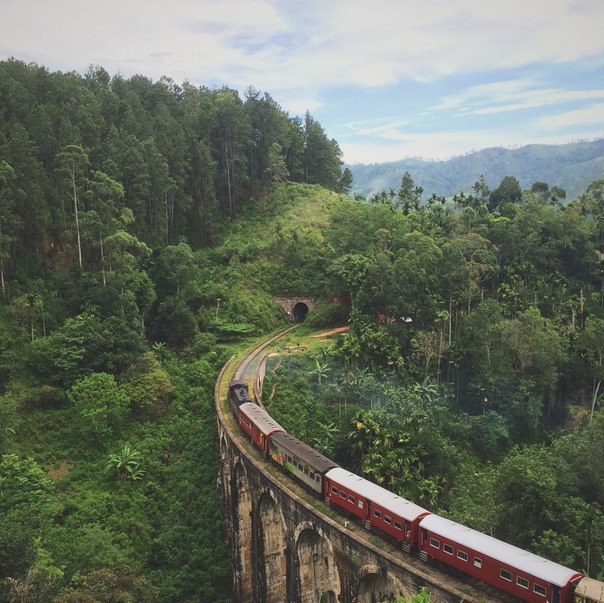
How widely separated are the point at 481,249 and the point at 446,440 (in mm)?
26513

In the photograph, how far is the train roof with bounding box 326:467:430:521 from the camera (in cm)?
2219

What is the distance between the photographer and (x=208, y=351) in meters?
53.2

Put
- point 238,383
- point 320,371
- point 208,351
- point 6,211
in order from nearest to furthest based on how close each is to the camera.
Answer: point 238,383 → point 6,211 → point 320,371 → point 208,351

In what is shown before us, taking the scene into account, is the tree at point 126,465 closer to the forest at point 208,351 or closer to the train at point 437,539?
the forest at point 208,351

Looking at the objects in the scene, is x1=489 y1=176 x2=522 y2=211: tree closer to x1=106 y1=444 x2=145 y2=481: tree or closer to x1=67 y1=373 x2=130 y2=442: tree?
x1=67 y1=373 x2=130 y2=442: tree

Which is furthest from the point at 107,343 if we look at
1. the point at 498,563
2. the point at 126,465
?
the point at 498,563

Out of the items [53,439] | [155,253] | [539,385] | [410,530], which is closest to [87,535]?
[53,439]

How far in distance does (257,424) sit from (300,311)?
3575 cm

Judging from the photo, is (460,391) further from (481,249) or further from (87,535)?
(87,535)

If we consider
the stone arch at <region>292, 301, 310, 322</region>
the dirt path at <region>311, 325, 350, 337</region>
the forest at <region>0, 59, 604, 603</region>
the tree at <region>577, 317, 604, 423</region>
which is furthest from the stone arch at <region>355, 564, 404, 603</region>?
the stone arch at <region>292, 301, 310, 322</region>

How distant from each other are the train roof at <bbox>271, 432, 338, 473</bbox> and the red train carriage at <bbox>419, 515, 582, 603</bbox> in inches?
255

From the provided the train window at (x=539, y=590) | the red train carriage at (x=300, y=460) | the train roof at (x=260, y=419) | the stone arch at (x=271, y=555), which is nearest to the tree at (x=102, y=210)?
the train roof at (x=260, y=419)

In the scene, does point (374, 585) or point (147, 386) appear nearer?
point (374, 585)

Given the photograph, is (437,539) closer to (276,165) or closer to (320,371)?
(320,371)
